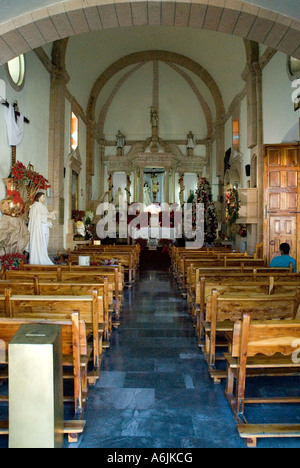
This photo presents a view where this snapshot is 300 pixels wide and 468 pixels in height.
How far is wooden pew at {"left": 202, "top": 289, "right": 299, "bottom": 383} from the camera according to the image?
3477 mm

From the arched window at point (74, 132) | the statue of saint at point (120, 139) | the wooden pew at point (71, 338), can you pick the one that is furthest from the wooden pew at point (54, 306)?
the statue of saint at point (120, 139)

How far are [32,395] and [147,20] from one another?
6061 millimetres

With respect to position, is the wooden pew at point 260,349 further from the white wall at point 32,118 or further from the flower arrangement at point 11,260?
the white wall at point 32,118

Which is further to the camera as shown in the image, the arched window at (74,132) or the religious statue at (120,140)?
the religious statue at (120,140)

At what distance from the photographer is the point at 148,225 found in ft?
57.2

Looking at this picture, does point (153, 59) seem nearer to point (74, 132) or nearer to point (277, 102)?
point (74, 132)

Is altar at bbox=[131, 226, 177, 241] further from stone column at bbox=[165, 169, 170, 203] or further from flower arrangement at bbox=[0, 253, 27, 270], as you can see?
flower arrangement at bbox=[0, 253, 27, 270]

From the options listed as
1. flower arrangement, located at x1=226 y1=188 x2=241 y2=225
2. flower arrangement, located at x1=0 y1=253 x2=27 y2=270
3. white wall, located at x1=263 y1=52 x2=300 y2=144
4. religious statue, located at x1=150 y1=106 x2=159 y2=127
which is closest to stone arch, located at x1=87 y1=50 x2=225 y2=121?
religious statue, located at x1=150 y1=106 x2=159 y2=127

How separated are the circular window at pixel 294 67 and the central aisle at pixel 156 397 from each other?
7.41 m

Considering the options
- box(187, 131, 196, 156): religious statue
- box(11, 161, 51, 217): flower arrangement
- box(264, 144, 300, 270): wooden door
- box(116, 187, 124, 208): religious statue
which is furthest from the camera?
box(187, 131, 196, 156): religious statue

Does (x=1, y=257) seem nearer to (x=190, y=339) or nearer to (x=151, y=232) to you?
(x=190, y=339)

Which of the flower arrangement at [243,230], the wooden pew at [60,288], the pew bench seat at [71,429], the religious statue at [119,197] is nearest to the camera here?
the pew bench seat at [71,429]

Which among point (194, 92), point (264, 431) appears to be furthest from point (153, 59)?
point (264, 431)

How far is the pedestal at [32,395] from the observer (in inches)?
81.1
